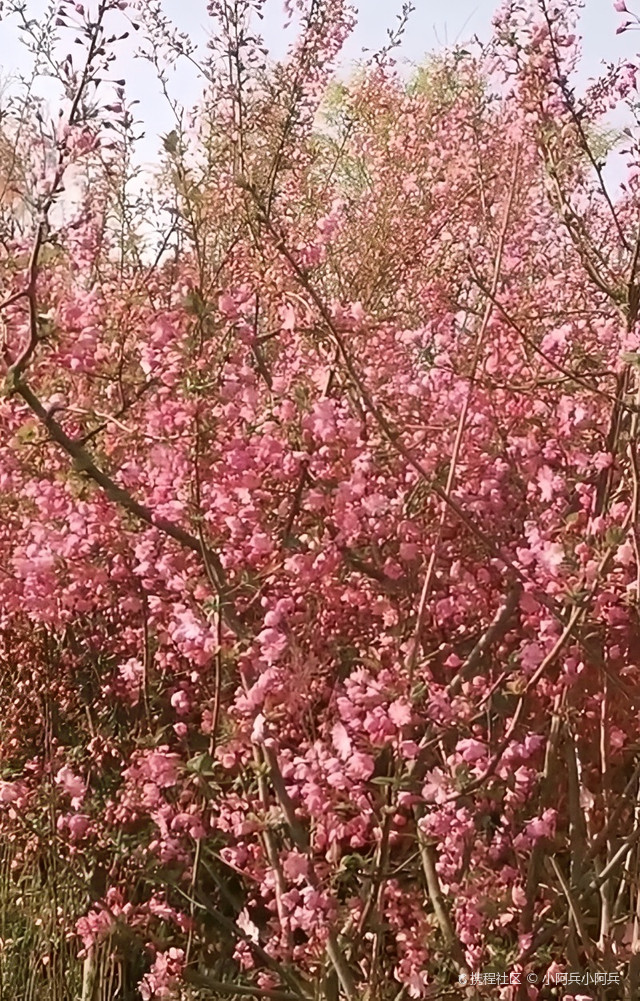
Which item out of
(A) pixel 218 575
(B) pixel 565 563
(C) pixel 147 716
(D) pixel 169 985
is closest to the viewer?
(B) pixel 565 563

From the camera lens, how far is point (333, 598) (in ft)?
8.35

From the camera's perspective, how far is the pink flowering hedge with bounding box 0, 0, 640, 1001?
2.31 meters

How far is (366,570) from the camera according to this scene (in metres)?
2.51

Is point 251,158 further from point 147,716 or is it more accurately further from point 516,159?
point 147,716

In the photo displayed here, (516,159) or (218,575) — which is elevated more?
(516,159)

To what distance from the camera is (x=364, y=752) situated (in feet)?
7.52

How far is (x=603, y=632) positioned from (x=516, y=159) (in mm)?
1069

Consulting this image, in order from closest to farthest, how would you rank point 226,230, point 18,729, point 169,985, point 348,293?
point 169,985
point 18,729
point 226,230
point 348,293

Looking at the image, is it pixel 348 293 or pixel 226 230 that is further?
pixel 348 293

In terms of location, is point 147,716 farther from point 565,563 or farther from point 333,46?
point 333,46

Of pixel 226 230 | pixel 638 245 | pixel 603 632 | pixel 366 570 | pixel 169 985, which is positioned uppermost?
pixel 226 230

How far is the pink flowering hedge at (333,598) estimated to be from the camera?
2.31 meters

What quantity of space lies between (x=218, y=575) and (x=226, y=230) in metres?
1.72

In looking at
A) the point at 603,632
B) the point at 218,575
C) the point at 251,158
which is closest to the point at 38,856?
the point at 218,575
